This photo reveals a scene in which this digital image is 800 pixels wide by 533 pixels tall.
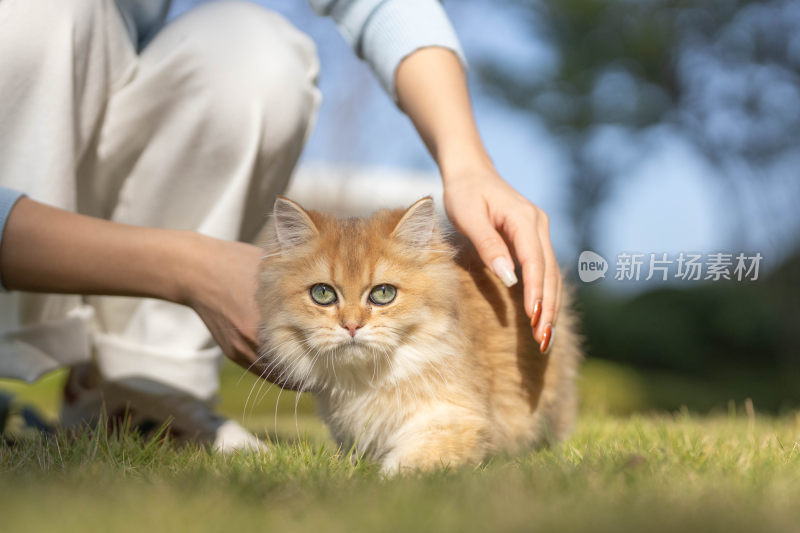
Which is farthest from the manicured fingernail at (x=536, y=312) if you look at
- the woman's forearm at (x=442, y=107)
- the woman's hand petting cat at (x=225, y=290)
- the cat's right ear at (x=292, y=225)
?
the woman's hand petting cat at (x=225, y=290)

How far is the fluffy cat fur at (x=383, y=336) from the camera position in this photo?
72.0 inches

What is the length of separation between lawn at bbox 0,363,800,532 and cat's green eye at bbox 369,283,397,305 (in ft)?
1.38

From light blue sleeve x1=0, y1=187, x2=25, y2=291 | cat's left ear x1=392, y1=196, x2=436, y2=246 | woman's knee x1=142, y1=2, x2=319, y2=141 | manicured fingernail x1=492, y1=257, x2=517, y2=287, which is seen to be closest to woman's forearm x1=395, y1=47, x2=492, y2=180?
cat's left ear x1=392, y1=196, x2=436, y2=246

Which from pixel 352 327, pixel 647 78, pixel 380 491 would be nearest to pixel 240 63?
pixel 352 327

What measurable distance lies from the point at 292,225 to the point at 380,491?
895 mm

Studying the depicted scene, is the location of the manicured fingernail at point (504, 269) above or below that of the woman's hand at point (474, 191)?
below

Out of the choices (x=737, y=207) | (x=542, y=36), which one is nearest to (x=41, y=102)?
(x=737, y=207)

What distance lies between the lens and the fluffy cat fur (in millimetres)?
1829

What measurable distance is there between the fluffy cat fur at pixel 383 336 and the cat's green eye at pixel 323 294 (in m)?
0.02

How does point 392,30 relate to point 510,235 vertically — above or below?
above

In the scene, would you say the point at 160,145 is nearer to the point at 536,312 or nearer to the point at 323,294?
the point at 323,294

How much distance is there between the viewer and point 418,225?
6.48 ft

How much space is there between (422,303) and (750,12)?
27.2 feet

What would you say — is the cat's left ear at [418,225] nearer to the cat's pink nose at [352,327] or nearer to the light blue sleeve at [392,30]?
the cat's pink nose at [352,327]
